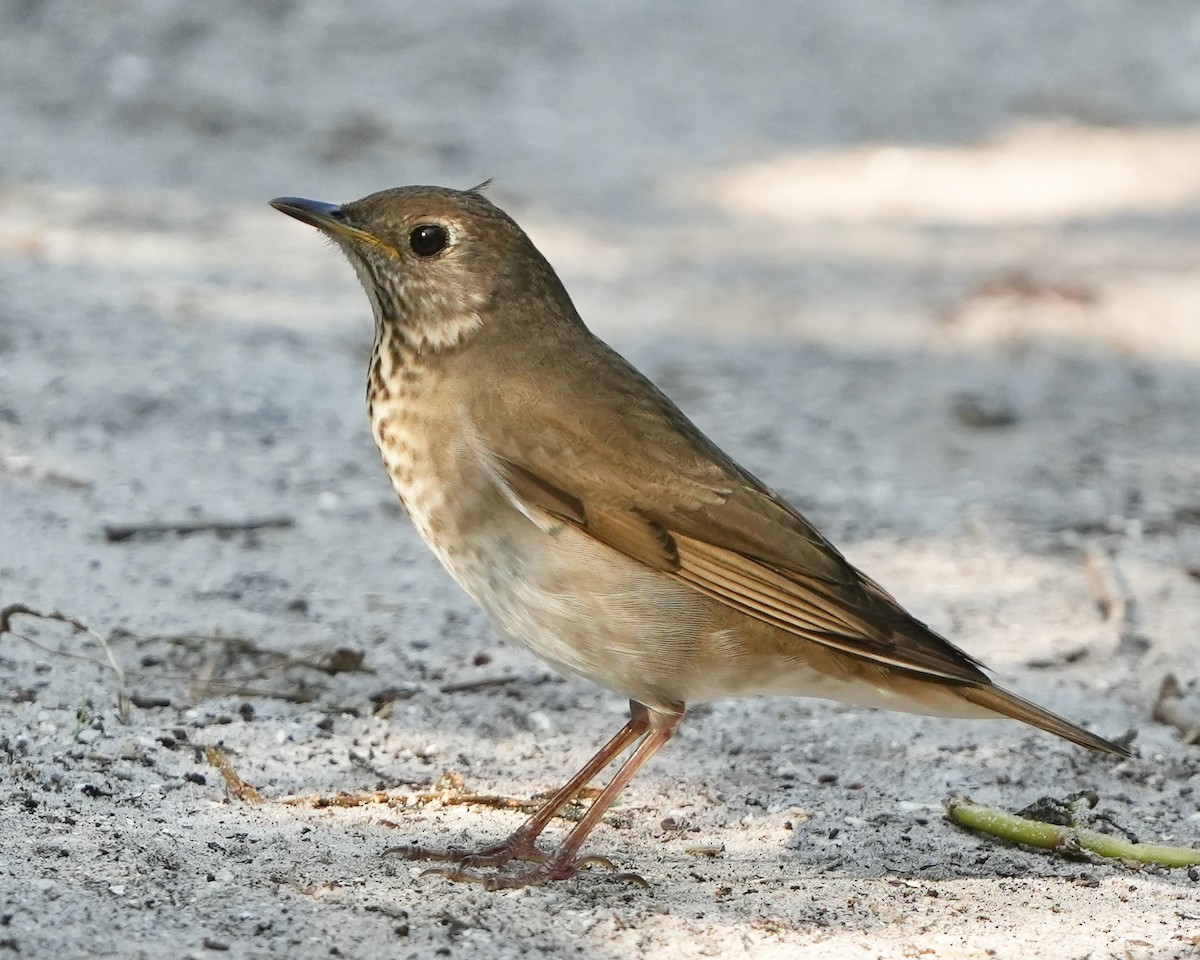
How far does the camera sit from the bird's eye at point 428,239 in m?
4.83

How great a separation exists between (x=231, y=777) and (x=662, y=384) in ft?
13.1

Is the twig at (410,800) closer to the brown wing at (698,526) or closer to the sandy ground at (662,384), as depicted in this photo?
the sandy ground at (662,384)

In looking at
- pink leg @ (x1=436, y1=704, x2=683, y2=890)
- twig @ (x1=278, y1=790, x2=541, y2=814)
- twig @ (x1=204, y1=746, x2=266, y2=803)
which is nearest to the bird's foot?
pink leg @ (x1=436, y1=704, x2=683, y2=890)

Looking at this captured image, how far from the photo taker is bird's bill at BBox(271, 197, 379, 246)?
486 centimetres

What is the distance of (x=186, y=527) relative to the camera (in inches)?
253

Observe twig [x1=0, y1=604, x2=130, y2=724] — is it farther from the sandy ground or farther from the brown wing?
the brown wing

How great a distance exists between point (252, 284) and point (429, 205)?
4.06 meters

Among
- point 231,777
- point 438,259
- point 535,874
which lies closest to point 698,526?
point 535,874

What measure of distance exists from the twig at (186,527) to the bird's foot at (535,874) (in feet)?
8.03

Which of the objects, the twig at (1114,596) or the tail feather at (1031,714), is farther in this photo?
the twig at (1114,596)

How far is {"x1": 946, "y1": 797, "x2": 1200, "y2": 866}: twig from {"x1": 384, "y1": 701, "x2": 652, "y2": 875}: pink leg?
0.85 m

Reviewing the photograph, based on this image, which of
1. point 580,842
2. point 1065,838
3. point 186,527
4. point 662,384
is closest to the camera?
point 580,842

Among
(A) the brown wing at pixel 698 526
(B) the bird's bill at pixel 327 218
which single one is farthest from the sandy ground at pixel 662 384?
(B) the bird's bill at pixel 327 218

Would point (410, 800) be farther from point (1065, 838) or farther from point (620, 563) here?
point (1065, 838)
